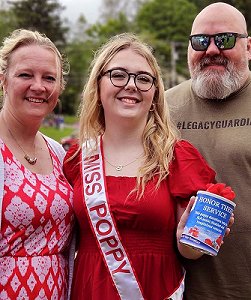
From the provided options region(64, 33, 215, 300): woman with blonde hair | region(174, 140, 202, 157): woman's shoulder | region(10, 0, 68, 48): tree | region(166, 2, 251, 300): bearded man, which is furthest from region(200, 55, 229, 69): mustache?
region(10, 0, 68, 48): tree

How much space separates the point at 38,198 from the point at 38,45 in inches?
34.3

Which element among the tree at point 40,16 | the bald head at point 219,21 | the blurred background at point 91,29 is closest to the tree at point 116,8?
the blurred background at point 91,29

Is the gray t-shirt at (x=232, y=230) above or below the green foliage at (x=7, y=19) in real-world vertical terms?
above

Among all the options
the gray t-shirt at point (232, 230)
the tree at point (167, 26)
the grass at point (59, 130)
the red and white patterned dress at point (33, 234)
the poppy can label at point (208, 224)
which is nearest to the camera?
the poppy can label at point (208, 224)

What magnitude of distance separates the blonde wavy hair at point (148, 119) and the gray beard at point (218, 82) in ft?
1.18

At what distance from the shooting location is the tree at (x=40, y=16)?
48684 mm

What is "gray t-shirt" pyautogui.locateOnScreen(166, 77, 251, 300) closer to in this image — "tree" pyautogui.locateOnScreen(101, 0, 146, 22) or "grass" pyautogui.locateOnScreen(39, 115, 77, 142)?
"grass" pyautogui.locateOnScreen(39, 115, 77, 142)

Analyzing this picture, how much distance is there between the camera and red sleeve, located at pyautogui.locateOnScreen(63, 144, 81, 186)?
335 cm

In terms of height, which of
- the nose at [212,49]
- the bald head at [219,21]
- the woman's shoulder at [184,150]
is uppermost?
the bald head at [219,21]

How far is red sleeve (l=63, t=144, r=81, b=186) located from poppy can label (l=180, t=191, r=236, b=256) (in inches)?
35.4

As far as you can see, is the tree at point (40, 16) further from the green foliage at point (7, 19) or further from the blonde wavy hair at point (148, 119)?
the blonde wavy hair at point (148, 119)

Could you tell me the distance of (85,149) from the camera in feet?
11.1

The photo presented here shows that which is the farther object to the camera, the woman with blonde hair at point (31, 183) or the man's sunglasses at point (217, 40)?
the man's sunglasses at point (217, 40)

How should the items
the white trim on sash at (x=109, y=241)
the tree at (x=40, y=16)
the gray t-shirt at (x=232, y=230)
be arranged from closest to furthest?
the white trim on sash at (x=109, y=241) → the gray t-shirt at (x=232, y=230) → the tree at (x=40, y=16)
